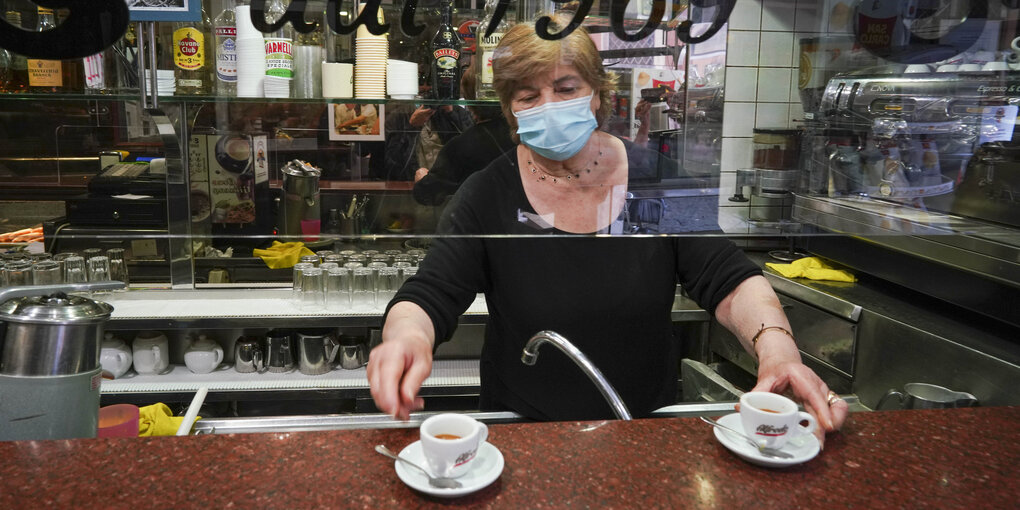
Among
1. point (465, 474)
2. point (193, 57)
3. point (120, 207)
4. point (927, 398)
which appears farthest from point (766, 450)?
point (120, 207)

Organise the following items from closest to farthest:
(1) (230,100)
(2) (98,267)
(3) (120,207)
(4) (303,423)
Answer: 1. (1) (230,100)
2. (4) (303,423)
3. (3) (120,207)
4. (2) (98,267)

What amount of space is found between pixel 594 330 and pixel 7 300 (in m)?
1.11

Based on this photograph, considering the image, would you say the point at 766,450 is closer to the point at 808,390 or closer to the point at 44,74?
the point at 808,390

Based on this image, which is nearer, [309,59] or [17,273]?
[309,59]

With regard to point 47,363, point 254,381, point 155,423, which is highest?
point 47,363

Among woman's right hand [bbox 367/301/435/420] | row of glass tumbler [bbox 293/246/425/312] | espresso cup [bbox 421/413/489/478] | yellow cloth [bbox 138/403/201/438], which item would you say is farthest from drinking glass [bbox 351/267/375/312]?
espresso cup [bbox 421/413/489/478]

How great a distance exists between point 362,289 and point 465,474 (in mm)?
1678

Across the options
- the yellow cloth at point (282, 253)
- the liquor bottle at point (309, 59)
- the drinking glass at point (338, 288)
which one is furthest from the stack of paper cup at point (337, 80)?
the drinking glass at point (338, 288)

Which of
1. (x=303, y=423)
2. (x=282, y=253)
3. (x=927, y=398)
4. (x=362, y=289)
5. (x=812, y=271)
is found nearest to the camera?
(x=303, y=423)

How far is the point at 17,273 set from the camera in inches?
93.6

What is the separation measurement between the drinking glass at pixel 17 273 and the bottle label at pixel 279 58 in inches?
65.7

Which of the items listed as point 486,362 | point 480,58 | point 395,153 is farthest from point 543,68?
point 486,362

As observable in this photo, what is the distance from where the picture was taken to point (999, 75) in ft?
4.11

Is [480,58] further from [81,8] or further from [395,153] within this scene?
[81,8]
